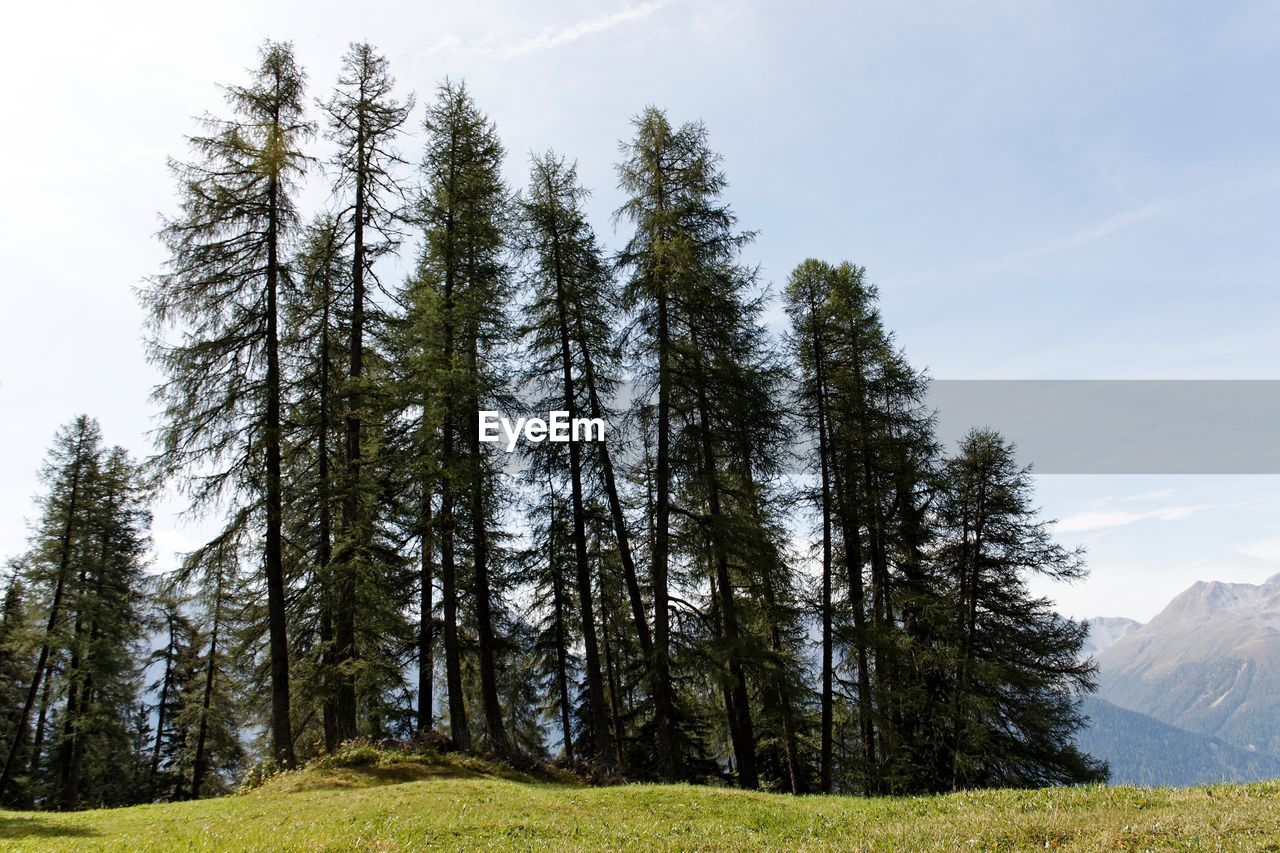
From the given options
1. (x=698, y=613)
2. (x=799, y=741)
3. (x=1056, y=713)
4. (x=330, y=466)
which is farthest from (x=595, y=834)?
(x=1056, y=713)

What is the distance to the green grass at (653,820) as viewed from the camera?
8750 mm

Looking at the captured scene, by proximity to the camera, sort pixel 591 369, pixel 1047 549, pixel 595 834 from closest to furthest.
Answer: pixel 595 834
pixel 591 369
pixel 1047 549

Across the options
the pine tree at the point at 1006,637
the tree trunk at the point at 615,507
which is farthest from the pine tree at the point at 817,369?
the tree trunk at the point at 615,507

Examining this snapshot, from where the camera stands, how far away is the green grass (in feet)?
28.7

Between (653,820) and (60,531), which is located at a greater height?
(60,531)

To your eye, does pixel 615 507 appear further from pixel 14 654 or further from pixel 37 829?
pixel 14 654

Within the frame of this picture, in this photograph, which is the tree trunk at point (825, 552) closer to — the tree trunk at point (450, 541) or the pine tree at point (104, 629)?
the tree trunk at point (450, 541)

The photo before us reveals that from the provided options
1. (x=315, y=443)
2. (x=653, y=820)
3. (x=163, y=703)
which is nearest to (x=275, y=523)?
(x=315, y=443)

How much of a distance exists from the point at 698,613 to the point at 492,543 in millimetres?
6541

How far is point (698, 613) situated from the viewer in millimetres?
19000

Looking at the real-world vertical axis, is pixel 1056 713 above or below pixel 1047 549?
below

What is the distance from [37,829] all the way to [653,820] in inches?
409

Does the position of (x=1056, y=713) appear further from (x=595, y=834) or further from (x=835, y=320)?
(x=595, y=834)
